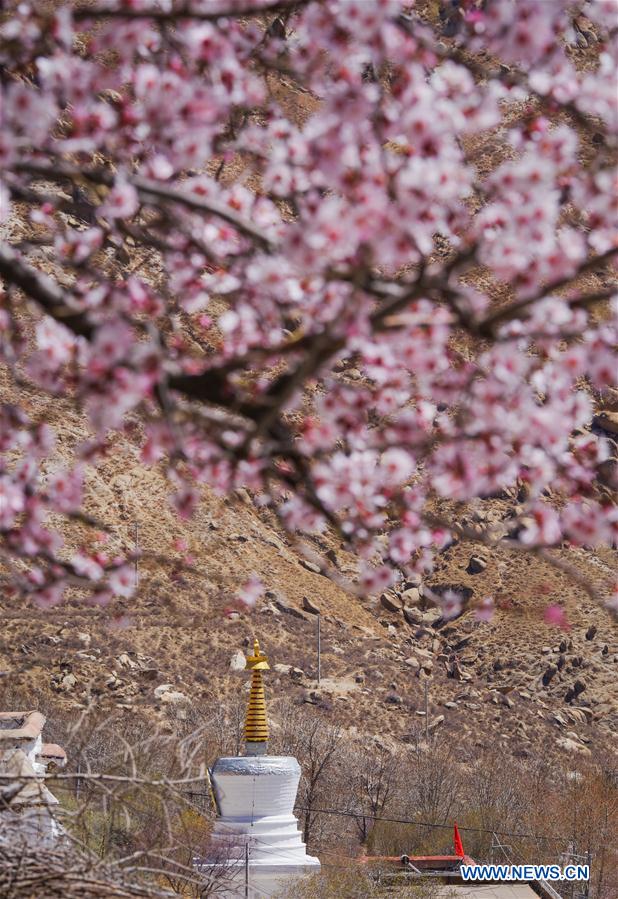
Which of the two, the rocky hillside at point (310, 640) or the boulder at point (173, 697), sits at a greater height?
the rocky hillside at point (310, 640)

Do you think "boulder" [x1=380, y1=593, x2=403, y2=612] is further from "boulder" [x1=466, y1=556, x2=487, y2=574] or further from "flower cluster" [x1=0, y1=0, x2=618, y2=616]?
"flower cluster" [x1=0, y1=0, x2=618, y2=616]

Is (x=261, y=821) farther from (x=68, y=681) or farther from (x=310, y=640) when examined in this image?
(x=310, y=640)

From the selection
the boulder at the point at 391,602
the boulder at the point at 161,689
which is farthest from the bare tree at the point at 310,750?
the boulder at the point at 391,602

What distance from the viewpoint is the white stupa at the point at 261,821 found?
26203mm

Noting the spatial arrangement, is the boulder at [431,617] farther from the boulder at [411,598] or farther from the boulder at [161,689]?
the boulder at [161,689]

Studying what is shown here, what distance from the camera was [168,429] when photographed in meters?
4.86

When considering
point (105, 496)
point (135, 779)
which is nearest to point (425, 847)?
point (105, 496)

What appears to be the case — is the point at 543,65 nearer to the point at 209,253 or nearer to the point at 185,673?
the point at 209,253

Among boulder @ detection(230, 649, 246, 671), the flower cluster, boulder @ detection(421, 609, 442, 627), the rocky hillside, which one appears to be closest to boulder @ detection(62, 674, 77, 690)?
the rocky hillside

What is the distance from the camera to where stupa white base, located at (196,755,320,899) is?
26.3 meters

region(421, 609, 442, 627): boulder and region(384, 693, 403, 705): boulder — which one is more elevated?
region(421, 609, 442, 627): boulder

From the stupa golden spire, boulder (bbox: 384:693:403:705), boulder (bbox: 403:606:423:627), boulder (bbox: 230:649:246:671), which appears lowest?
the stupa golden spire

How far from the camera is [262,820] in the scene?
87.6ft

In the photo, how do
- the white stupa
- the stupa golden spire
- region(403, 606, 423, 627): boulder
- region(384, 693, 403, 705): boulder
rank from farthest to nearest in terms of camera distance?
region(403, 606, 423, 627): boulder, region(384, 693, 403, 705): boulder, the stupa golden spire, the white stupa
